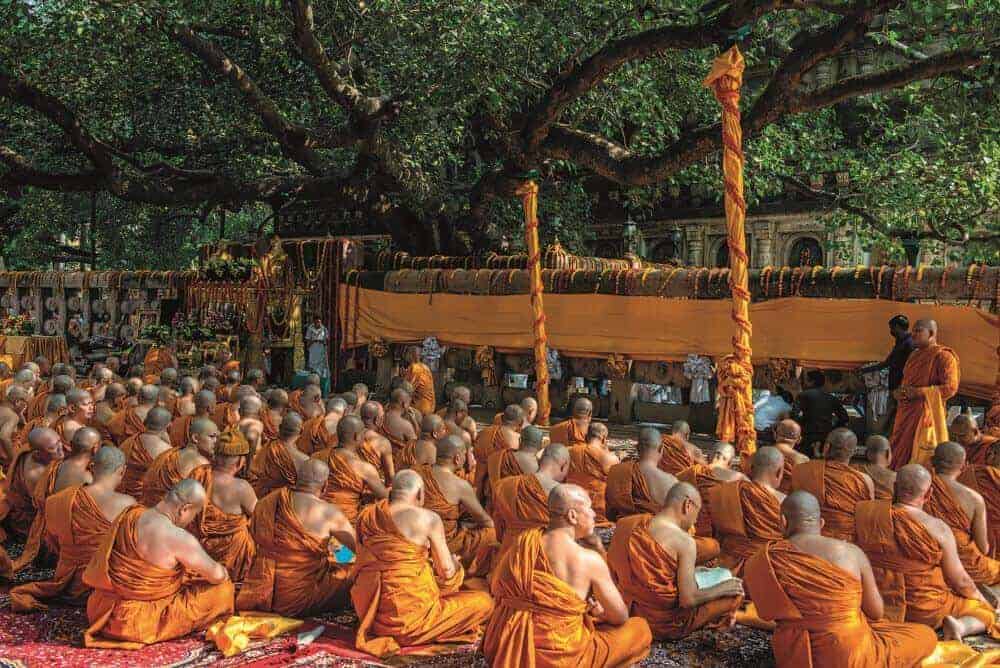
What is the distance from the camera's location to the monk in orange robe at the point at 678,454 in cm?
913

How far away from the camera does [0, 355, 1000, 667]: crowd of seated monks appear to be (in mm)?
5469

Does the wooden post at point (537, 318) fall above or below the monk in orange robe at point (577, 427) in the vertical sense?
above

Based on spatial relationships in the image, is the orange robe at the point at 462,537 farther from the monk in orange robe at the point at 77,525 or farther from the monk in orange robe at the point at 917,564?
the monk in orange robe at the point at 917,564

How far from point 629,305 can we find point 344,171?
738 centimetres

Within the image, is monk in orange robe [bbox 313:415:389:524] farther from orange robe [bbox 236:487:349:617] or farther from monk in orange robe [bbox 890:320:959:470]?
monk in orange robe [bbox 890:320:959:470]

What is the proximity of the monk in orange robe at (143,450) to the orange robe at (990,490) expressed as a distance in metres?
7.05

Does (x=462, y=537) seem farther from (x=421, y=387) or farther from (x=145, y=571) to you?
(x=421, y=387)

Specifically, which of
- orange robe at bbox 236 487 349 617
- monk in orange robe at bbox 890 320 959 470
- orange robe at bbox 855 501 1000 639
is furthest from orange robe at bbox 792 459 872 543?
orange robe at bbox 236 487 349 617

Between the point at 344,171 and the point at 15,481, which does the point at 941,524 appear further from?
the point at 344,171

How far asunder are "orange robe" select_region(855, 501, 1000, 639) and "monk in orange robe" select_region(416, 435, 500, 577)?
287cm

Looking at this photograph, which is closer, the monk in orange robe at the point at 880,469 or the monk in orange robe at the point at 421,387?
the monk in orange robe at the point at 880,469

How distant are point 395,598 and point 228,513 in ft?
6.59

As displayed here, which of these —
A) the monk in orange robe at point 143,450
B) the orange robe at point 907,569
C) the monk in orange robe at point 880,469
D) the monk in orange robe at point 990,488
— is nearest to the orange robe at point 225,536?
the monk in orange robe at point 143,450

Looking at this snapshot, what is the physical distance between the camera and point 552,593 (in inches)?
213
